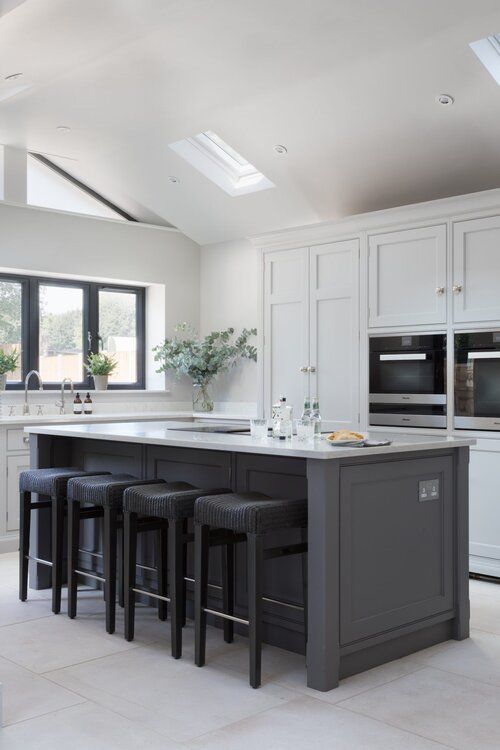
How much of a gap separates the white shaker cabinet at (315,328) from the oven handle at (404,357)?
0.78ft

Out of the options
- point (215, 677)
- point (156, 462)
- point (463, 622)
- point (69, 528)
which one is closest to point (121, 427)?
point (156, 462)

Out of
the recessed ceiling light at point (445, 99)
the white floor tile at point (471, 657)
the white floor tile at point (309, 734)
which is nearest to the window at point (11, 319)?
the recessed ceiling light at point (445, 99)

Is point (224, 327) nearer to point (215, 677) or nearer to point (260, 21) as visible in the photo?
point (260, 21)

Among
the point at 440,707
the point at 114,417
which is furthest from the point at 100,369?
the point at 440,707

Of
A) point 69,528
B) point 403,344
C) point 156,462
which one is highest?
point 403,344

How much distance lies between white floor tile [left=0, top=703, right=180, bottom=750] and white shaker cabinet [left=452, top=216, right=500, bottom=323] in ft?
10.3

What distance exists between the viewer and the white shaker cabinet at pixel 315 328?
17.6 feet

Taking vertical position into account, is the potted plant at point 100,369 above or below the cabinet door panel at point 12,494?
above

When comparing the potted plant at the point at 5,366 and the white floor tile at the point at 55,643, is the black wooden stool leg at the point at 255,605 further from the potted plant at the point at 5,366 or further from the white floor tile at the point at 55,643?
the potted plant at the point at 5,366

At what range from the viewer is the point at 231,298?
7.16m

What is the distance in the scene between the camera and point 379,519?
313 cm

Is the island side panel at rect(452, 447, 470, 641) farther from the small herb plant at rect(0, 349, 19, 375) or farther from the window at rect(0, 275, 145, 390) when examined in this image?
the window at rect(0, 275, 145, 390)

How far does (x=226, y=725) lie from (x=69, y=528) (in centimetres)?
157

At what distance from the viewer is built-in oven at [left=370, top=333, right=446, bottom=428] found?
16.0ft
